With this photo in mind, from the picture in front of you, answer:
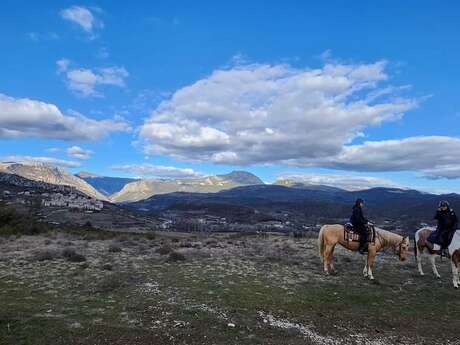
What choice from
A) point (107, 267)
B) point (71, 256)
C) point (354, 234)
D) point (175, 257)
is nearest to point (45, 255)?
point (71, 256)

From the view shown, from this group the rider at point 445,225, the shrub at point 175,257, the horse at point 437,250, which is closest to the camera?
the horse at point 437,250

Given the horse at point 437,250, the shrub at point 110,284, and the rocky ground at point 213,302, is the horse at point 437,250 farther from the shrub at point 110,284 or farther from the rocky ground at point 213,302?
the shrub at point 110,284

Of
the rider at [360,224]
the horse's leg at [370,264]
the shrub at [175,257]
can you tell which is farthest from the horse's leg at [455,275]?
the shrub at [175,257]

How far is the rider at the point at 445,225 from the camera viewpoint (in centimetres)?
1784

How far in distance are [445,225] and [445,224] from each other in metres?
0.06

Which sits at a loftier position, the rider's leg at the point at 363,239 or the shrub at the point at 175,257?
the rider's leg at the point at 363,239

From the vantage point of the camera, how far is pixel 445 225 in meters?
18.0

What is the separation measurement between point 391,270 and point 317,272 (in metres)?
4.23

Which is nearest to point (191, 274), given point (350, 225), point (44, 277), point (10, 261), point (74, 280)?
point (74, 280)

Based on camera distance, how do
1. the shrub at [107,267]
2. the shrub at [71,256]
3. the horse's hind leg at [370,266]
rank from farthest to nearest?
1. the shrub at [71,256]
2. the shrub at [107,267]
3. the horse's hind leg at [370,266]

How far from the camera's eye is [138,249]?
83.3 feet

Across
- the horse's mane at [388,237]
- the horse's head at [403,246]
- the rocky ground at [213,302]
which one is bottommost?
the rocky ground at [213,302]

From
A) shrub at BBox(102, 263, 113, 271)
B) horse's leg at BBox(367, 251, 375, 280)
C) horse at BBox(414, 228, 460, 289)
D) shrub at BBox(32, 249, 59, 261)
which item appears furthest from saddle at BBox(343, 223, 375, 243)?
shrub at BBox(32, 249, 59, 261)

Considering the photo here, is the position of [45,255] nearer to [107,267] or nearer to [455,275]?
[107,267]
